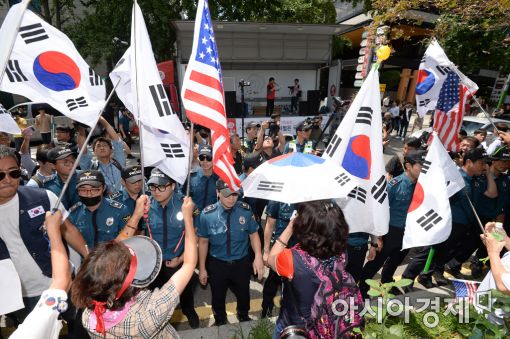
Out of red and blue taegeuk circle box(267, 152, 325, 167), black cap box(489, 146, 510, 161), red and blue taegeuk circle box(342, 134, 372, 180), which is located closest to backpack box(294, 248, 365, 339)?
red and blue taegeuk circle box(267, 152, 325, 167)

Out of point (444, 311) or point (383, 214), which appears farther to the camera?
point (444, 311)

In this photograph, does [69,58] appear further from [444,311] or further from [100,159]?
[444,311]

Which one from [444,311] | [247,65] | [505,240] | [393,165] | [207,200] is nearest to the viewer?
[505,240]

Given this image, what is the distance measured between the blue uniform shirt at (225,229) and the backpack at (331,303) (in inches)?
53.2

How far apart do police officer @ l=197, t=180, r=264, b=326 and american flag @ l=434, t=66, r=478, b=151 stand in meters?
2.73

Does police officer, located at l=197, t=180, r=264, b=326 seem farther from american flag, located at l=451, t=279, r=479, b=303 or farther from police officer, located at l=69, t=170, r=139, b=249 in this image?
american flag, located at l=451, t=279, r=479, b=303

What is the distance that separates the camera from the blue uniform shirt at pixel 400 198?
12.7 feet

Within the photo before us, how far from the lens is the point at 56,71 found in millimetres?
3031

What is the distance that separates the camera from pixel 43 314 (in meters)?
1.64

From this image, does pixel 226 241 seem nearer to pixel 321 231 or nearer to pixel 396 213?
pixel 321 231

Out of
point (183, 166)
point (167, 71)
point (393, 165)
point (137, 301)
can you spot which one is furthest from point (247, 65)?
point (137, 301)

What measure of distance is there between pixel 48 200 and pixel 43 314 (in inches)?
55.3

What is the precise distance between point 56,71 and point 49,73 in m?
0.06

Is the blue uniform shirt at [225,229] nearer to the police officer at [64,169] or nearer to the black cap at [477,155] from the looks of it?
the police officer at [64,169]
